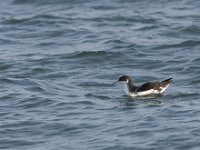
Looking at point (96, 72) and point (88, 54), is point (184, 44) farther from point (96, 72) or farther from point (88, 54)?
point (96, 72)

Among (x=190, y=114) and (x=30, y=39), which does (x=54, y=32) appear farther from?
(x=190, y=114)

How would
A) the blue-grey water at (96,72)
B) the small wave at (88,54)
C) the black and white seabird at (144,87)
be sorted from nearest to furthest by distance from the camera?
the blue-grey water at (96,72) → the black and white seabird at (144,87) → the small wave at (88,54)

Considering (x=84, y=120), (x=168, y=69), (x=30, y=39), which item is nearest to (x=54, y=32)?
(x=30, y=39)

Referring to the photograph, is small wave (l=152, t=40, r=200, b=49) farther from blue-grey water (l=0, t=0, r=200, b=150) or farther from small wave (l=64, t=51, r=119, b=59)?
small wave (l=64, t=51, r=119, b=59)

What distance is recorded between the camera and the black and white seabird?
24.7 m

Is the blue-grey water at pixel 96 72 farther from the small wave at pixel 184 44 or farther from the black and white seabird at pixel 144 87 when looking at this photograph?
the black and white seabird at pixel 144 87

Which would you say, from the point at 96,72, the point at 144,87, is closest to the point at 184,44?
the point at 96,72

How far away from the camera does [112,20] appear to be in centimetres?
3453

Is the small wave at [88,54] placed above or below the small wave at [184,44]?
above

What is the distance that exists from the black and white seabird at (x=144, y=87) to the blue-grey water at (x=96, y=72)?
272 millimetres

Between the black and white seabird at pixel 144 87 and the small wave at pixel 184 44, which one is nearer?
the black and white seabird at pixel 144 87

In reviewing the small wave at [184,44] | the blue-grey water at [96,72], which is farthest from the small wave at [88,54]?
the small wave at [184,44]

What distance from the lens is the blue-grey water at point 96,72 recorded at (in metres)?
21.0

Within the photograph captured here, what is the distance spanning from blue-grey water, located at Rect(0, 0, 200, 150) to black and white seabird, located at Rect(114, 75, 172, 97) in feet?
0.89
